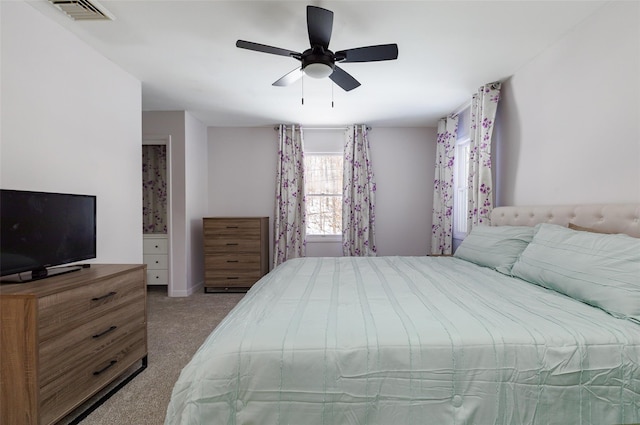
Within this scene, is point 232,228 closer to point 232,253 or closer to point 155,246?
point 232,253

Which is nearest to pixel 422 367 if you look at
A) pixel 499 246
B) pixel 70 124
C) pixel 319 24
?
pixel 499 246

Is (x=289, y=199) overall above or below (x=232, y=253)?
above

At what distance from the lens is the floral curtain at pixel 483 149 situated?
3.05 meters

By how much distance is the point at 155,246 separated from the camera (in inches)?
171

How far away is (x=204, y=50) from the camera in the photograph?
2.46 meters

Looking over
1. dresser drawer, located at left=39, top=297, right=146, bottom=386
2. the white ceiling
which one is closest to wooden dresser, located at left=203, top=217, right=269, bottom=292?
the white ceiling

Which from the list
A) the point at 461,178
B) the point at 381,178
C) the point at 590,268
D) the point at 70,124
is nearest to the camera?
the point at 590,268

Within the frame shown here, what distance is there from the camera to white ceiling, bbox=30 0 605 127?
198 centimetres

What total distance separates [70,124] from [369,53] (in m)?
2.17

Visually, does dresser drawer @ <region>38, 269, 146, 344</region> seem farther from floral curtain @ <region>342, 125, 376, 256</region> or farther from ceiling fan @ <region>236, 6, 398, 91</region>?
floral curtain @ <region>342, 125, 376, 256</region>

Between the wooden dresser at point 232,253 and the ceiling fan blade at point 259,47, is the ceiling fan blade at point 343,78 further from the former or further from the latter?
the wooden dresser at point 232,253

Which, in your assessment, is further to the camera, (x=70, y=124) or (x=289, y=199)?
(x=289, y=199)

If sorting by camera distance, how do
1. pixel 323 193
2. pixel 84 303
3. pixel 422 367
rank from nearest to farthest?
pixel 422 367, pixel 84 303, pixel 323 193

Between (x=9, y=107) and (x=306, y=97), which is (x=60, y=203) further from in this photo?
(x=306, y=97)
